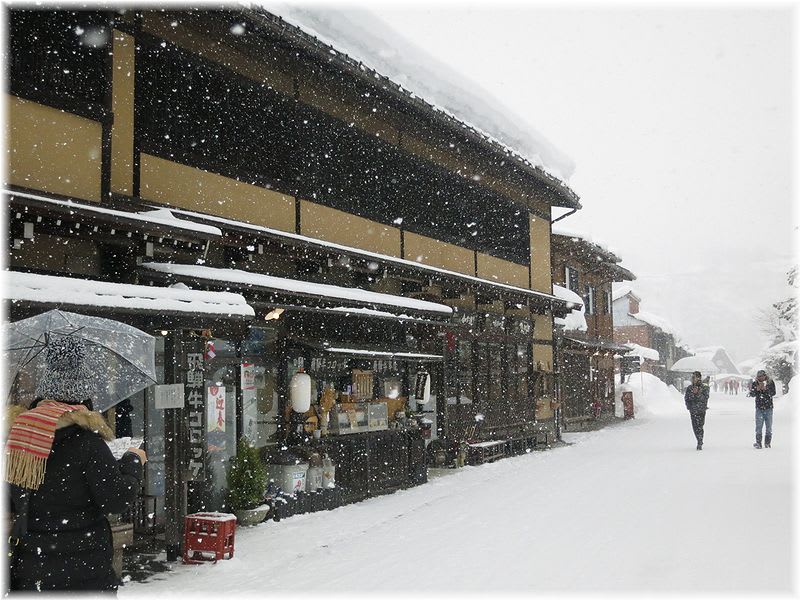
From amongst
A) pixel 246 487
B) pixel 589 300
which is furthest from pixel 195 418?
pixel 589 300

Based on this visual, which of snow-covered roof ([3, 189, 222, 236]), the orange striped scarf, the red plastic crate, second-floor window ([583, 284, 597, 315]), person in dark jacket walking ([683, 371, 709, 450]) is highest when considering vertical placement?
second-floor window ([583, 284, 597, 315])

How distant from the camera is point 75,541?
385cm

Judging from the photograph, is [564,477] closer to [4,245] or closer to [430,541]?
[430,541]

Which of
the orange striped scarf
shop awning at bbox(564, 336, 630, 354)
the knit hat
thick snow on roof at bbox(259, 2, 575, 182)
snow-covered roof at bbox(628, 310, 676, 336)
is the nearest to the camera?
the orange striped scarf

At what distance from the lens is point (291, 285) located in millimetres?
11031

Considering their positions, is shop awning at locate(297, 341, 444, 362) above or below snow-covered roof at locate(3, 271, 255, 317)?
below

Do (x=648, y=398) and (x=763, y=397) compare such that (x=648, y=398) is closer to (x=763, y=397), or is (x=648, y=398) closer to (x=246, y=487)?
(x=763, y=397)

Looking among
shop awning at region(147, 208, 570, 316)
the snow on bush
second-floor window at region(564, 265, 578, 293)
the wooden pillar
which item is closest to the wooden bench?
shop awning at region(147, 208, 570, 316)

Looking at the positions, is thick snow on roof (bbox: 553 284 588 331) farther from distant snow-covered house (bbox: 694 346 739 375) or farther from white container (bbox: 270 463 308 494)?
distant snow-covered house (bbox: 694 346 739 375)

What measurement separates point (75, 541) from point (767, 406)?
59.7 ft

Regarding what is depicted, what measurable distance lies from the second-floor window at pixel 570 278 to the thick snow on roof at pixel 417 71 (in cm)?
686

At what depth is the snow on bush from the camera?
39628mm

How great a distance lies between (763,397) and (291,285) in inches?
502

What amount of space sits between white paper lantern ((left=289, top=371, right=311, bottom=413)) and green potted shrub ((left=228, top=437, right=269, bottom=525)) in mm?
1503
